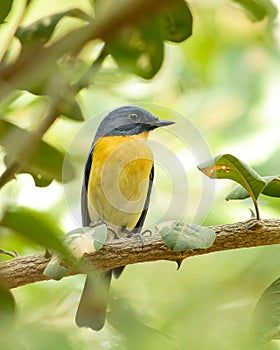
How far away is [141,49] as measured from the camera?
0.69 m

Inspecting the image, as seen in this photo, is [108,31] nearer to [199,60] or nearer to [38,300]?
[38,300]


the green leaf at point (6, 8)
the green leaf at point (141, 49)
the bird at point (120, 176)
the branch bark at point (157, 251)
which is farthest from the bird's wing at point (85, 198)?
the green leaf at point (6, 8)

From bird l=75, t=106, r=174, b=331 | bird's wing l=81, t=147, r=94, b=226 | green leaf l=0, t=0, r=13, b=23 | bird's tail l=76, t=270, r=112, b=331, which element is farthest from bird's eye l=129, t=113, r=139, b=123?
green leaf l=0, t=0, r=13, b=23

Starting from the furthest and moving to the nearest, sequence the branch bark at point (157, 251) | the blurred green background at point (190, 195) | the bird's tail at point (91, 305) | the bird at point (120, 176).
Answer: the bird at point (120, 176) → the branch bark at point (157, 251) → the blurred green background at point (190, 195) → the bird's tail at point (91, 305)

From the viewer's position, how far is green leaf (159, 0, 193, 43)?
0.74m

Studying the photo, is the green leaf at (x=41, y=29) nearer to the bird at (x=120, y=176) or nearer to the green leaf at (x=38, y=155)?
the green leaf at (x=38, y=155)

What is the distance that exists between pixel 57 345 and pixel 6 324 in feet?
0.34

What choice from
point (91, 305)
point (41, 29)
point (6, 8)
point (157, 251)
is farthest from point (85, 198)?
point (6, 8)

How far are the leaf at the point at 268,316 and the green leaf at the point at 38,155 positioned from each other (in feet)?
1.88

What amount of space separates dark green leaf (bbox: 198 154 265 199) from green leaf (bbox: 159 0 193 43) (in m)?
0.22

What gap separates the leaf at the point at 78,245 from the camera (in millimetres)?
986

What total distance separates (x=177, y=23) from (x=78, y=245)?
365 millimetres

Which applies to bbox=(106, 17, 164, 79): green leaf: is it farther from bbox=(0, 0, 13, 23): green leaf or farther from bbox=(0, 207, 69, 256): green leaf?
bbox=(0, 207, 69, 256): green leaf

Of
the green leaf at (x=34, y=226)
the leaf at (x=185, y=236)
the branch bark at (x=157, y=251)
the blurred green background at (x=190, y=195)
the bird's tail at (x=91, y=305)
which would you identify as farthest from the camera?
the branch bark at (x=157, y=251)
